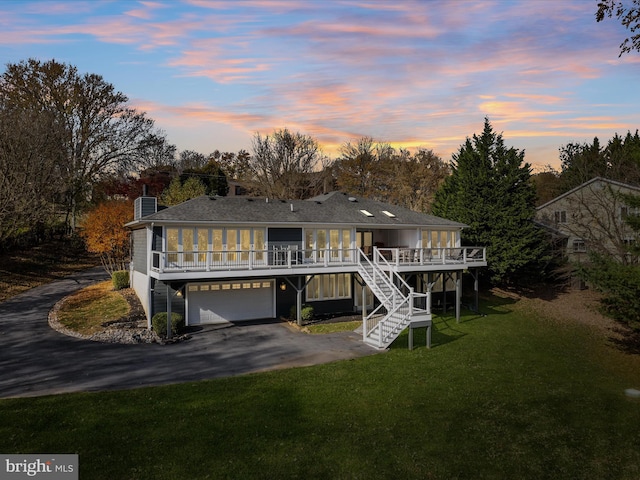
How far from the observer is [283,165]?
52844mm

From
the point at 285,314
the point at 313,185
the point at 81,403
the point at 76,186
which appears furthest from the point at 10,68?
the point at 81,403

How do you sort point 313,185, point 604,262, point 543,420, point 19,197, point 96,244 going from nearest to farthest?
point 543,420 → point 604,262 → point 19,197 → point 96,244 → point 313,185

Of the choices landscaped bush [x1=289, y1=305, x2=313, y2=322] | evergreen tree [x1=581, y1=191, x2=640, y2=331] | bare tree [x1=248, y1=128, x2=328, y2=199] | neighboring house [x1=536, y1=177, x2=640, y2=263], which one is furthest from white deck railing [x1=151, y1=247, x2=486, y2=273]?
bare tree [x1=248, y1=128, x2=328, y2=199]

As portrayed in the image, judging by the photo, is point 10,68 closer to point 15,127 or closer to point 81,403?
point 15,127

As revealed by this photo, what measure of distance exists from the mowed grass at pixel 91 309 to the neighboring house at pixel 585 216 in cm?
3250

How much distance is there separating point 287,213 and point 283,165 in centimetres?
2925

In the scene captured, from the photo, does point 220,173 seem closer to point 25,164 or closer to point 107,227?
point 107,227

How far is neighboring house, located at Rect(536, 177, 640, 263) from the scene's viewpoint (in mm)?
32969

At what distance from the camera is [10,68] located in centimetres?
3981

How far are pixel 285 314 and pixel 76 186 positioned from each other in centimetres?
3030

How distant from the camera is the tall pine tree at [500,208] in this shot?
103 ft

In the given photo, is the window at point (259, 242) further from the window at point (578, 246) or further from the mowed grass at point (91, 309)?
the window at point (578, 246)

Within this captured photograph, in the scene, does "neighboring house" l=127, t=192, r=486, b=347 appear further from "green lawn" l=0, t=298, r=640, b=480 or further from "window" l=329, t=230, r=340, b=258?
"green lawn" l=0, t=298, r=640, b=480

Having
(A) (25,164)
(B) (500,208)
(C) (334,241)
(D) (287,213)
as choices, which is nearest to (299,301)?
(C) (334,241)
